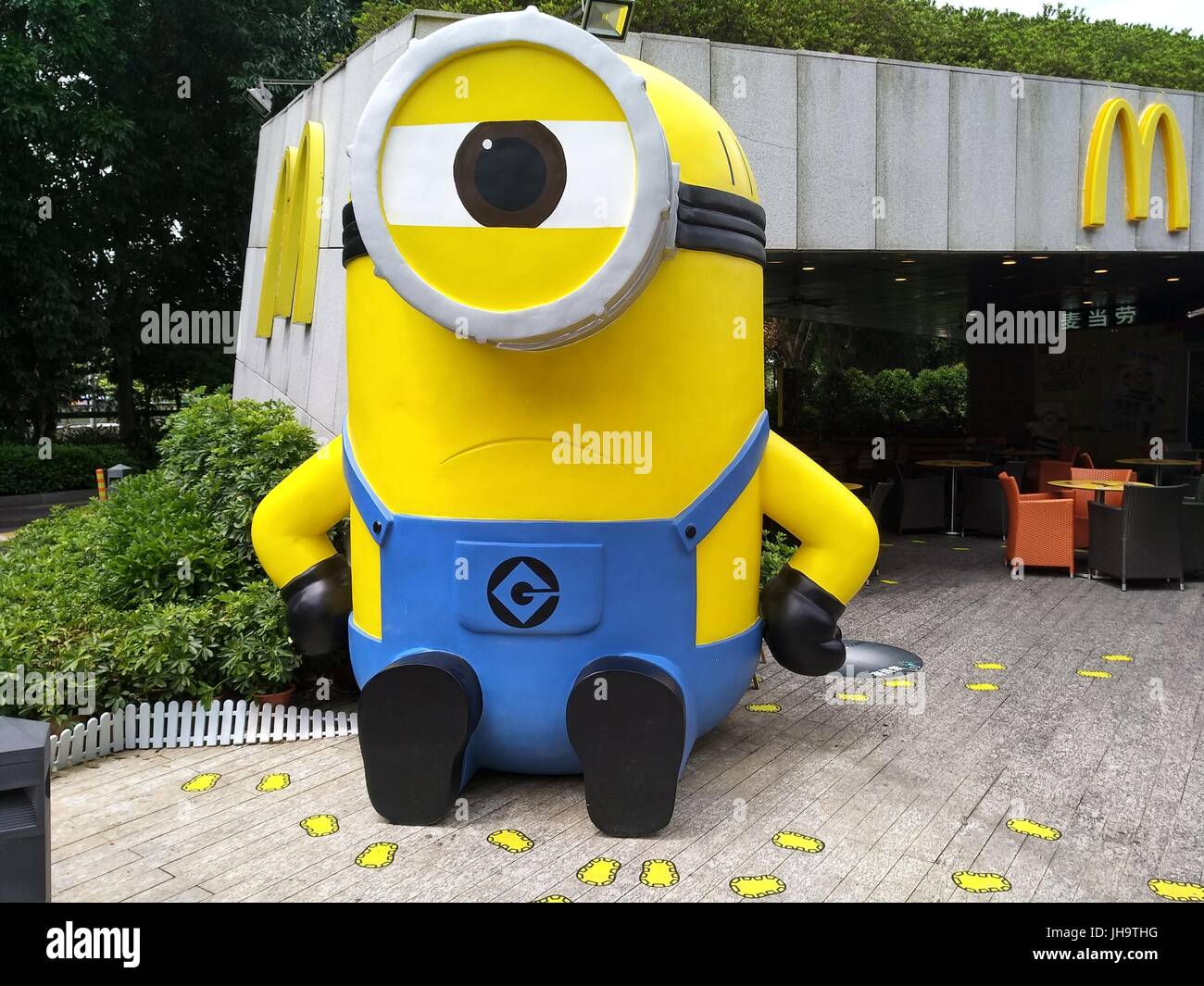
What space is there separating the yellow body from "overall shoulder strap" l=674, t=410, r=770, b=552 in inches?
1.6

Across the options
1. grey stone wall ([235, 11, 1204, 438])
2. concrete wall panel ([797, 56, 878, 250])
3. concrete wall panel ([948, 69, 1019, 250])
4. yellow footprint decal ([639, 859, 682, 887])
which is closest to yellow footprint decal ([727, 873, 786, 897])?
yellow footprint decal ([639, 859, 682, 887])

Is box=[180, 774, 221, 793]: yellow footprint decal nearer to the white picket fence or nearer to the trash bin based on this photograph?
the white picket fence

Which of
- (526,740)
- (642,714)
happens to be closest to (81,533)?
(526,740)

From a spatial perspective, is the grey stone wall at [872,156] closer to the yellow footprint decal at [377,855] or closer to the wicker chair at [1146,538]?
the wicker chair at [1146,538]

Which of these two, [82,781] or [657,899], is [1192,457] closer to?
[657,899]

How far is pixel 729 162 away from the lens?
4012 mm

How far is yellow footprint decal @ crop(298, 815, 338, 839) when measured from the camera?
376 cm

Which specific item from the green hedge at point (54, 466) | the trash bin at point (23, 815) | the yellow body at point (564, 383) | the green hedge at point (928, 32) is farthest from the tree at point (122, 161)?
the trash bin at point (23, 815)

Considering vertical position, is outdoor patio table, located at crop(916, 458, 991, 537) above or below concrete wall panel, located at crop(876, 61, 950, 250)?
below

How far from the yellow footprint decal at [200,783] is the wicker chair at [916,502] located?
960 cm

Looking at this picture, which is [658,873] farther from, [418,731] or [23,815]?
[23,815]

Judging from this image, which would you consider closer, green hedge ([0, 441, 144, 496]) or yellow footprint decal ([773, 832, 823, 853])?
yellow footprint decal ([773, 832, 823, 853])

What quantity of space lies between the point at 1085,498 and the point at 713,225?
8118mm

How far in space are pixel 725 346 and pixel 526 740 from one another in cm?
185
